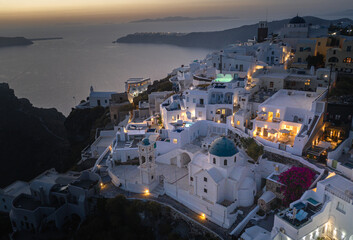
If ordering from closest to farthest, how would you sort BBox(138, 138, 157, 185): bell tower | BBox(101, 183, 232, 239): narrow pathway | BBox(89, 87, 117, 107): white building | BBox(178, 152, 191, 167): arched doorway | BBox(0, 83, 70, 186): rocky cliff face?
BBox(101, 183, 232, 239): narrow pathway
BBox(138, 138, 157, 185): bell tower
BBox(178, 152, 191, 167): arched doorway
BBox(0, 83, 70, 186): rocky cliff face
BBox(89, 87, 117, 107): white building

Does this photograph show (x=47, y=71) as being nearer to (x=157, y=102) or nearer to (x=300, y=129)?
(x=157, y=102)

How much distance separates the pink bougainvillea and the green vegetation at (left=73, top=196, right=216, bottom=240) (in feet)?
26.2

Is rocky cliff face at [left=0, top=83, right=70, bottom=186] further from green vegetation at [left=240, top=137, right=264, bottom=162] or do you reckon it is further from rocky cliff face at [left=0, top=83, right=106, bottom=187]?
green vegetation at [left=240, top=137, right=264, bottom=162]

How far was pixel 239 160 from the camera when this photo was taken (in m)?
23.3

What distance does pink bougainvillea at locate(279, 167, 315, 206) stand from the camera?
2020 cm

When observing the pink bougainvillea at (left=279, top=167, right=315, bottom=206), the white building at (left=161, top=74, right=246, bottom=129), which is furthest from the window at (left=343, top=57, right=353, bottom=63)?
the pink bougainvillea at (left=279, top=167, right=315, bottom=206)

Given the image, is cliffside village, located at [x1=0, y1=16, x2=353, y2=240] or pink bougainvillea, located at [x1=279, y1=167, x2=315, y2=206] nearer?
cliffside village, located at [x1=0, y1=16, x2=353, y2=240]

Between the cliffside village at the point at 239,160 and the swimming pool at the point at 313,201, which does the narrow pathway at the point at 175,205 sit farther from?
the swimming pool at the point at 313,201

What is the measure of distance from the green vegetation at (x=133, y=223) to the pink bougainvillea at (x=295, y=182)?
314 inches

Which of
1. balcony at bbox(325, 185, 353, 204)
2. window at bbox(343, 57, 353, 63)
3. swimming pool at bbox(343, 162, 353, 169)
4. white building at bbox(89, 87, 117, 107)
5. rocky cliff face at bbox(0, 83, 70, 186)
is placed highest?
window at bbox(343, 57, 353, 63)

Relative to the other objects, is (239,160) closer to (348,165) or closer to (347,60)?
(348,165)

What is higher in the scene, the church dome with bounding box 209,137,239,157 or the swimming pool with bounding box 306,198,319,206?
the church dome with bounding box 209,137,239,157

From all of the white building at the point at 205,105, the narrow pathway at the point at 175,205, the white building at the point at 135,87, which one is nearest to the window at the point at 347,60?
the white building at the point at 205,105

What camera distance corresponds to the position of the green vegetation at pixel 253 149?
24.8m
